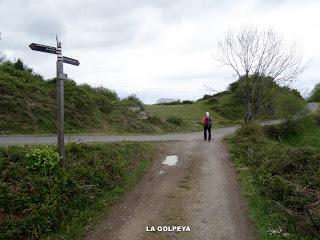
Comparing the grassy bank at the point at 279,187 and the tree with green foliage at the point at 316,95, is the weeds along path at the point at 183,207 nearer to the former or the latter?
the grassy bank at the point at 279,187

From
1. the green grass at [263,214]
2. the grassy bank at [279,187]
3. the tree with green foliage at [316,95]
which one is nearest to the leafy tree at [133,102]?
the grassy bank at [279,187]

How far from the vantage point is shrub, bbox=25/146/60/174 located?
8.47 metres

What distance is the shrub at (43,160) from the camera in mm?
8469

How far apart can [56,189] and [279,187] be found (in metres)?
5.60

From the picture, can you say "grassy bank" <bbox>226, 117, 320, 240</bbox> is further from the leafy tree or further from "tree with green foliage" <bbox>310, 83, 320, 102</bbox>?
"tree with green foliage" <bbox>310, 83, 320, 102</bbox>

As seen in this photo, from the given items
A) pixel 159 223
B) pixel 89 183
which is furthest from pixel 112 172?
pixel 159 223

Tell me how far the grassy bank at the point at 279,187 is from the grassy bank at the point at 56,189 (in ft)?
12.0

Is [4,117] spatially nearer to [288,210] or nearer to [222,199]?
[222,199]

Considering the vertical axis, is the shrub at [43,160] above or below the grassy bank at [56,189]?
above

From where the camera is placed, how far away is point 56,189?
789cm

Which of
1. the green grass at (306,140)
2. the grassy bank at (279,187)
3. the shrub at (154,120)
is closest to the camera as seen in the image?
the grassy bank at (279,187)

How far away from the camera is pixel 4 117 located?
17516mm

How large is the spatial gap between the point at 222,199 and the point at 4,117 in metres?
12.6

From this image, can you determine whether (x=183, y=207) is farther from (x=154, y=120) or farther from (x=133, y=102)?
(x=133, y=102)
